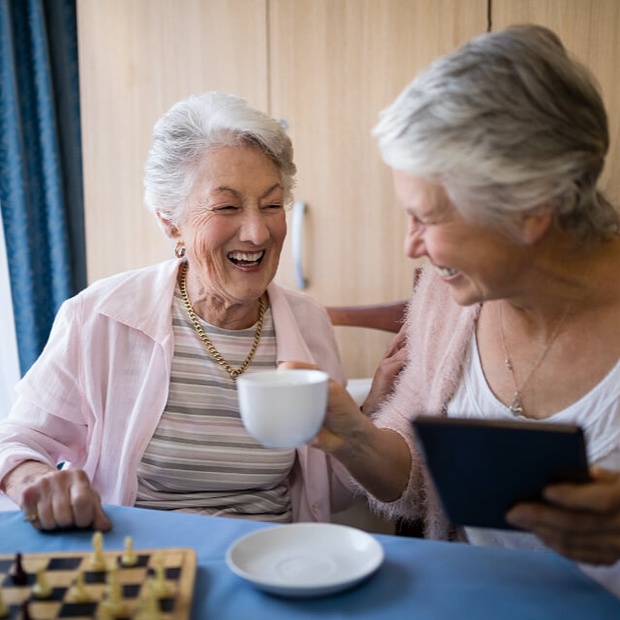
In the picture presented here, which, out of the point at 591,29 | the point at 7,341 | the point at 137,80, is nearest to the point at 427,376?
the point at 591,29

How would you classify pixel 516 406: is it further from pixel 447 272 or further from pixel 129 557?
pixel 129 557

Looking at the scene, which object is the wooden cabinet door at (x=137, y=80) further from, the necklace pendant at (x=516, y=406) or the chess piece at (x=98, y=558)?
the chess piece at (x=98, y=558)

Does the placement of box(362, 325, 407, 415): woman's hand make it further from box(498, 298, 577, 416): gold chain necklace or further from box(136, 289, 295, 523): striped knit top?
box(498, 298, 577, 416): gold chain necklace

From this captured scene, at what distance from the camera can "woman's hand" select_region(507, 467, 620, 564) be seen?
841 millimetres

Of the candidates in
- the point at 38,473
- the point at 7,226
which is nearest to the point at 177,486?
the point at 38,473

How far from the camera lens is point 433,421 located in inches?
32.4

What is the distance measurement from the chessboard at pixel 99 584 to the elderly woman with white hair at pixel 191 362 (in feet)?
1.77

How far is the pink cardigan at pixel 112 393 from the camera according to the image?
5.02 ft

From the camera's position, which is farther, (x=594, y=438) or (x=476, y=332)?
(x=476, y=332)

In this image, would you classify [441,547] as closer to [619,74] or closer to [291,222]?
[291,222]

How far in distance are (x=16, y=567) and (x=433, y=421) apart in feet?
1.79

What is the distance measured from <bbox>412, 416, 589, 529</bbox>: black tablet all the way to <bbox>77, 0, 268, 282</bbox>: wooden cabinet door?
2.20 meters

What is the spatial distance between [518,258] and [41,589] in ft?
2.64

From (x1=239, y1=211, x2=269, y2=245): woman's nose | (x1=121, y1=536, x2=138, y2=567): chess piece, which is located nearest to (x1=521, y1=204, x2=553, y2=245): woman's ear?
(x1=239, y1=211, x2=269, y2=245): woman's nose
